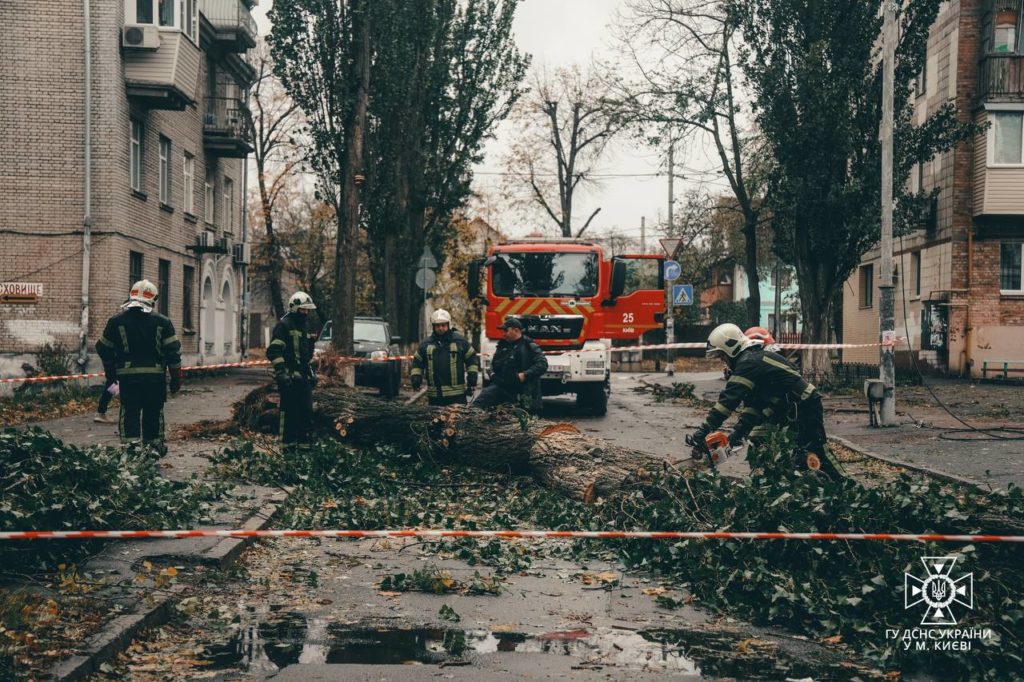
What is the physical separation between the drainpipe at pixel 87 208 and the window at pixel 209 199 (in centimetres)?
946

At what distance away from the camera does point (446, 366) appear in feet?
41.2

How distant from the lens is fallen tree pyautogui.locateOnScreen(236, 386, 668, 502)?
9.37m

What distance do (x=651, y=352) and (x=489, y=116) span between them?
15147 mm

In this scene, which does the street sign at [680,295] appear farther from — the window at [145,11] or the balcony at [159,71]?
the window at [145,11]

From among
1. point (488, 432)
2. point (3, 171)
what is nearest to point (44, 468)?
point (488, 432)

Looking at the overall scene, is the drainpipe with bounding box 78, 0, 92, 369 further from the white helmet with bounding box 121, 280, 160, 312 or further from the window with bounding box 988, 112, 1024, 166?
the window with bounding box 988, 112, 1024, 166

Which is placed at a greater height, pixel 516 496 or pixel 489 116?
pixel 489 116

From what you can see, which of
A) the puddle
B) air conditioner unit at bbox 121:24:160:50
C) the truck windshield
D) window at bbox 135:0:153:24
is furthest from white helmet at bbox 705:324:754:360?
window at bbox 135:0:153:24

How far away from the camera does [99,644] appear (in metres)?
4.98

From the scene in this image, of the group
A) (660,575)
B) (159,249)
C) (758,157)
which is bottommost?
(660,575)

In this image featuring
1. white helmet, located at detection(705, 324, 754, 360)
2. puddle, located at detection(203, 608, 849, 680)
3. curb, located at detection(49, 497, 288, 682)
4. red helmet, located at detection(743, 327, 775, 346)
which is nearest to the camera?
curb, located at detection(49, 497, 288, 682)

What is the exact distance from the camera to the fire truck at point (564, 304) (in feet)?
61.6

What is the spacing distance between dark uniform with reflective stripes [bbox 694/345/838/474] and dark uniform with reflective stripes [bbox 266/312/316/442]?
554 cm

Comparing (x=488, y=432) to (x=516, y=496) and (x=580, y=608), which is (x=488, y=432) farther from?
(x=580, y=608)
